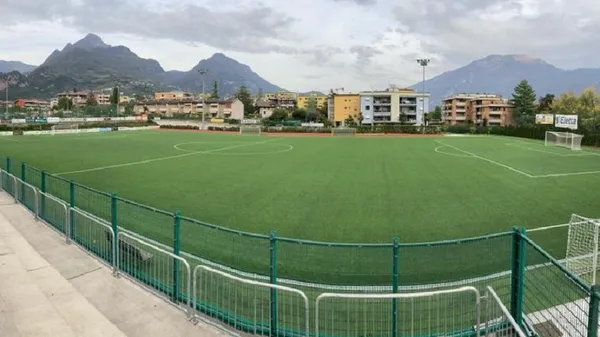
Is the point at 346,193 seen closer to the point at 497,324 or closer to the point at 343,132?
the point at 497,324

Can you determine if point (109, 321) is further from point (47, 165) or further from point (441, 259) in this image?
point (47, 165)

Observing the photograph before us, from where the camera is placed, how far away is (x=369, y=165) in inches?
1124

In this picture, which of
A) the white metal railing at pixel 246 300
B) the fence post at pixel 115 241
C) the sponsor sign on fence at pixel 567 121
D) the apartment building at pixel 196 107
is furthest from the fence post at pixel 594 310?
the apartment building at pixel 196 107

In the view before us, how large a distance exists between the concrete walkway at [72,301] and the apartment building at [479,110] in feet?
390

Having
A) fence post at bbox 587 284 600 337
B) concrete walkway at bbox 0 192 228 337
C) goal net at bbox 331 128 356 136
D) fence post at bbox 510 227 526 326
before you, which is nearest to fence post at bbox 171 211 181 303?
concrete walkway at bbox 0 192 228 337

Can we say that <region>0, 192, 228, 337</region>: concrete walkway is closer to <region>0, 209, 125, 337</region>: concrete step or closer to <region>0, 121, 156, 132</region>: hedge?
<region>0, 209, 125, 337</region>: concrete step

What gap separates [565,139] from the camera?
5116cm

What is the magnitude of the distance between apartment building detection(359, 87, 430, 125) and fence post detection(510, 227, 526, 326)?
392ft

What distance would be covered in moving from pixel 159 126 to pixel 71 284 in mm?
91698

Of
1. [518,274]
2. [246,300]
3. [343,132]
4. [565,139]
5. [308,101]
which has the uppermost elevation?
[308,101]

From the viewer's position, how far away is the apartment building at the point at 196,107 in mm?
151500

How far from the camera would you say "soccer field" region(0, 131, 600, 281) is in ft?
41.9

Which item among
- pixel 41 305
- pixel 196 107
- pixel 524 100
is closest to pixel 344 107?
pixel 524 100

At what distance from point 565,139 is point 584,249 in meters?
46.8
